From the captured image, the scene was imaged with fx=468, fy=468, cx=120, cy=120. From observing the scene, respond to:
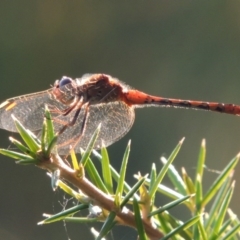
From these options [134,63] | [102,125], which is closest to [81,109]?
[102,125]

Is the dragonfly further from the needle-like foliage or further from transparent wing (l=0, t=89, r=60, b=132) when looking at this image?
the needle-like foliage

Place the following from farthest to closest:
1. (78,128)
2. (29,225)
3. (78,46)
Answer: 1. (78,46)
2. (29,225)
3. (78,128)

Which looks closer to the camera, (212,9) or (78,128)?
(78,128)

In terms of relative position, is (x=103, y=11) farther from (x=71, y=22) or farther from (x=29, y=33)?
(x=29, y=33)

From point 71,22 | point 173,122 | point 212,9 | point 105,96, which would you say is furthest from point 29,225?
point 105,96

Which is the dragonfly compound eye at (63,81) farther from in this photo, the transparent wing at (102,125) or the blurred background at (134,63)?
the blurred background at (134,63)

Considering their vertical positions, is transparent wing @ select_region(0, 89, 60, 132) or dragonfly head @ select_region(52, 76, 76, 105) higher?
dragonfly head @ select_region(52, 76, 76, 105)

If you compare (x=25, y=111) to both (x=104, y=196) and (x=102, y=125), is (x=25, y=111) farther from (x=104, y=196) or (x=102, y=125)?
(x=104, y=196)

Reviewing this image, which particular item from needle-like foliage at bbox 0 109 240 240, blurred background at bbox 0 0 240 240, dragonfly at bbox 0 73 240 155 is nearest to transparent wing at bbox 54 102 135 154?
dragonfly at bbox 0 73 240 155
